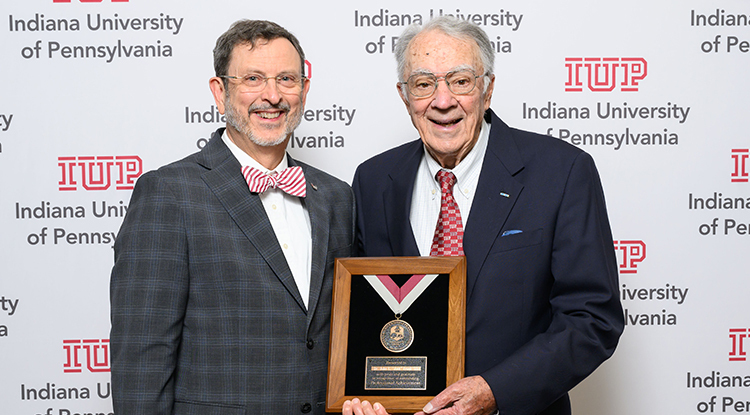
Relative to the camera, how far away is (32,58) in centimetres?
294

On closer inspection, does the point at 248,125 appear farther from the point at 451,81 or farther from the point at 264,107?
the point at 451,81

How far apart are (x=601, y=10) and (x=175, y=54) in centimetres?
193

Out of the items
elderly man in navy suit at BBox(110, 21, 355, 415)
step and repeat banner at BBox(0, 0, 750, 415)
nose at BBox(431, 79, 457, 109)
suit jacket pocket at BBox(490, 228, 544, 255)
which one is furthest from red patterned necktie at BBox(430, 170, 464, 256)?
step and repeat banner at BBox(0, 0, 750, 415)

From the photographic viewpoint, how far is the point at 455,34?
6.73 ft

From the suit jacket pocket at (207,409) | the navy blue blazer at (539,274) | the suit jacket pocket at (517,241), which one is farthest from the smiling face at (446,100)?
the suit jacket pocket at (207,409)

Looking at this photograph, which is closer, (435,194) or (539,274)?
(539,274)

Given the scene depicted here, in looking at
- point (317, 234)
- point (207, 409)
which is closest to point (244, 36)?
point (317, 234)

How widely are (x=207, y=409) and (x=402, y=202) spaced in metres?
0.88

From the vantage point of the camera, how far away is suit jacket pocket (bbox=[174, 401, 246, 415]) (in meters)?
1.89

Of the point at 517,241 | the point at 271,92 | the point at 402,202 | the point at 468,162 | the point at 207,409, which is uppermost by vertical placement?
the point at 271,92

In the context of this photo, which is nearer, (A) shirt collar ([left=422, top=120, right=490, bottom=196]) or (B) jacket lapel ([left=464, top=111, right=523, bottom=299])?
(B) jacket lapel ([left=464, top=111, right=523, bottom=299])

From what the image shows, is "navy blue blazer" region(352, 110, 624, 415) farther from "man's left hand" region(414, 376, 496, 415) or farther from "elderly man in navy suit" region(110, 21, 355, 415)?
"elderly man in navy suit" region(110, 21, 355, 415)

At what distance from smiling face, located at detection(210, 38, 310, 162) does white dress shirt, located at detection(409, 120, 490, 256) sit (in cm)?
49

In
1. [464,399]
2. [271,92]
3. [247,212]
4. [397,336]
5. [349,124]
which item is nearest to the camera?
[464,399]
